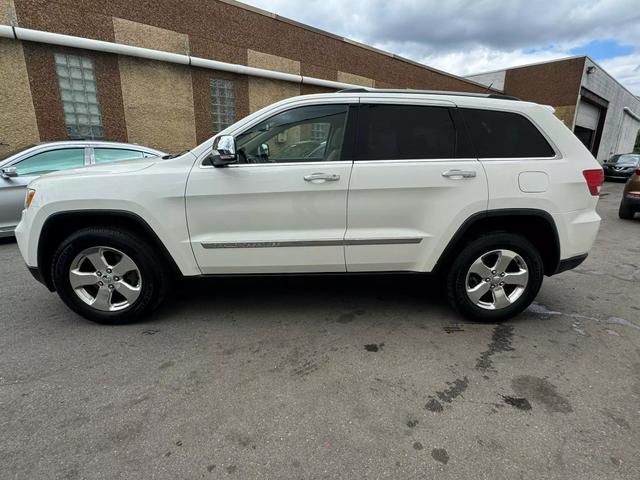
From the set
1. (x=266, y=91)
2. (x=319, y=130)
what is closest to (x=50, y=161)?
(x=319, y=130)

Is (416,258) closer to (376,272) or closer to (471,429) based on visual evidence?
(376,272)

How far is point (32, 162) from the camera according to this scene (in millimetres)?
5672

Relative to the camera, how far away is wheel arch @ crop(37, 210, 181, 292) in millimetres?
2973

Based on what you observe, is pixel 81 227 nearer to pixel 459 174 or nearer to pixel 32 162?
pixel 459 174

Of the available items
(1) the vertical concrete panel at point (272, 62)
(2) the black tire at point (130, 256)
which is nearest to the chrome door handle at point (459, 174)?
(2) the black tire at point (130, 256)

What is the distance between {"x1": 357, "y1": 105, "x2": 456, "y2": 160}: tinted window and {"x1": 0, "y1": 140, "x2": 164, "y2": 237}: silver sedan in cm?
392

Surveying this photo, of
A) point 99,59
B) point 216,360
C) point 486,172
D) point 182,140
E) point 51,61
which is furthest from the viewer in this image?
point 182,140

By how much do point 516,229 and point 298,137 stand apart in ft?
6.85

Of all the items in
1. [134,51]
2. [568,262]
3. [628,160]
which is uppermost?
[134,51]

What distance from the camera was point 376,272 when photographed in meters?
3.28

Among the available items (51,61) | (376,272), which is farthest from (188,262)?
(51,61)

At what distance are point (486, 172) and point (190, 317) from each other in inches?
114

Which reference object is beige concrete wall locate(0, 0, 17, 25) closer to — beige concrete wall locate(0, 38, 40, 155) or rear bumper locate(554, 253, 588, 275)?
beige concrete wall locate(0, 38, 40, 155)

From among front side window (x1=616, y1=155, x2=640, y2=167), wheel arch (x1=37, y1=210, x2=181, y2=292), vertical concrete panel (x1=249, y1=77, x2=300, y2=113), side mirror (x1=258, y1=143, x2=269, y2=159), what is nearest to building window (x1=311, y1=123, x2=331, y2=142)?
side mirror (x1=258, y1=143, x2=269, y2=159)
